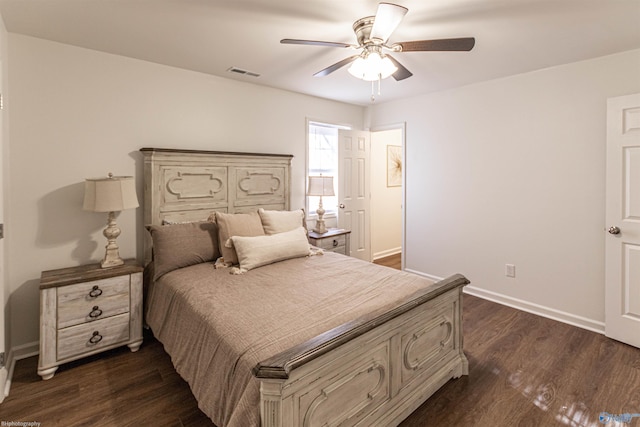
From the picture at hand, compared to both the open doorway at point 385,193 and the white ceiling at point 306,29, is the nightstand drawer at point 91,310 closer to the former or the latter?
the white ceiling at point 306,29

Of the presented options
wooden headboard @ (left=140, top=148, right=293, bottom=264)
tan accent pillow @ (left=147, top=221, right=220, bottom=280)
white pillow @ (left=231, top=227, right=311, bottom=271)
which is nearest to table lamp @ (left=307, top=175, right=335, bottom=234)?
wooden headboard @ (left=140, top=148, right=293, bottom=264)

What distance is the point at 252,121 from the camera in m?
3.62

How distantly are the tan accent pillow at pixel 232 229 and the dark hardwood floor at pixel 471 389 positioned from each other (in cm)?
92

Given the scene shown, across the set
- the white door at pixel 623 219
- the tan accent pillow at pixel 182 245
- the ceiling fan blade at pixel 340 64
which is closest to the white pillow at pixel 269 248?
the tan accent pillow at pixel 182 245

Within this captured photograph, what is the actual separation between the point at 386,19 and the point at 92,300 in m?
2.71

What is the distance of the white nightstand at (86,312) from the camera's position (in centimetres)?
220

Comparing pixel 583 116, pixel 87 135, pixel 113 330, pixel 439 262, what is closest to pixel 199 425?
pixel 113 330

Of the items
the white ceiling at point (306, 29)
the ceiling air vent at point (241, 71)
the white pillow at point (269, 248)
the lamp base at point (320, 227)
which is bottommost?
the white pillow at point (269, 248)

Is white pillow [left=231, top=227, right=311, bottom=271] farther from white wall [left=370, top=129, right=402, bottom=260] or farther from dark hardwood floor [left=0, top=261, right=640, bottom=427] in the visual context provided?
white wall [left=370, top=129, right=402, bottom=260]

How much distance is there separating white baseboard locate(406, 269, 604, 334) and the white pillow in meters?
2.18

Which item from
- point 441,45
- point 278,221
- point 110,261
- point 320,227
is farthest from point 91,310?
point 441,45

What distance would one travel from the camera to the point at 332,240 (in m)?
3.91

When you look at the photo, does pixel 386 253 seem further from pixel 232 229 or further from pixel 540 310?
pixel 232 229

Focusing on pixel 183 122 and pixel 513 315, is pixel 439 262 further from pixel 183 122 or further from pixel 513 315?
pixel 183 122
